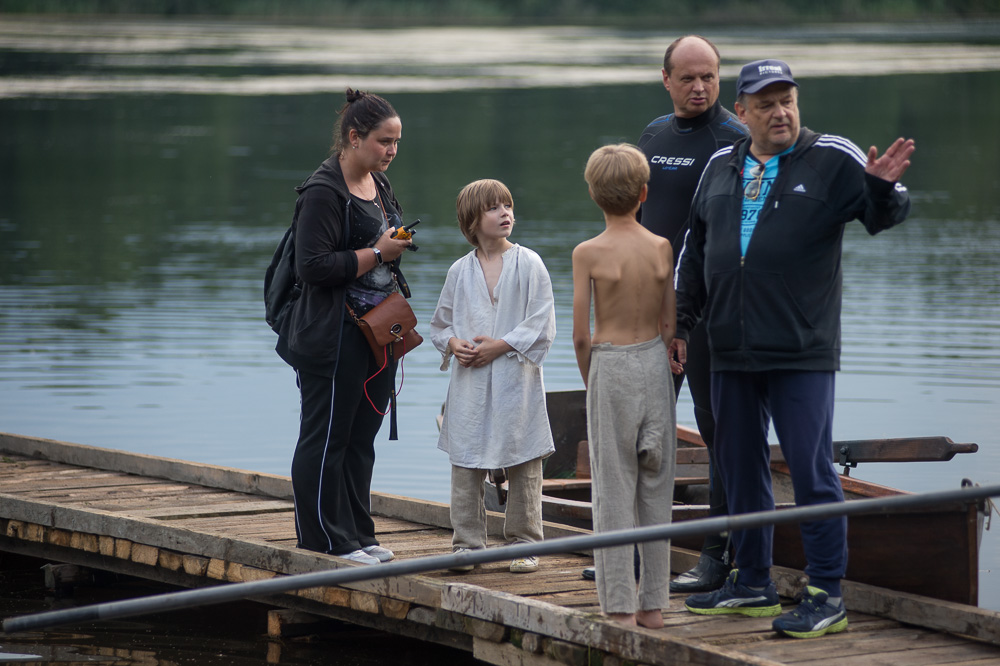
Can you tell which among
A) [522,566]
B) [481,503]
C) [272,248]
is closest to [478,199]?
[481,503]

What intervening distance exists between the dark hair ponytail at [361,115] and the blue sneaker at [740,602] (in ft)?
6.58

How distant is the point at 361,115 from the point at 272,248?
568 inches

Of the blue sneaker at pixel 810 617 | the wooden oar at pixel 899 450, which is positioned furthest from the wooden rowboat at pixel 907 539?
the blue sneaker at pixel 810 617

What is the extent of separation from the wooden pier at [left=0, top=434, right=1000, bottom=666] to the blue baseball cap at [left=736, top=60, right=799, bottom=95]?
5.60ft

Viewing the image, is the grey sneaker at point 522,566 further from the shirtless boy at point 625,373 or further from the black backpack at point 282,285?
the black backpack at point 282,285

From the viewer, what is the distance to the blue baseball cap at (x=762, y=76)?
4.41 metres

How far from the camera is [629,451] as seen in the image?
4.44m

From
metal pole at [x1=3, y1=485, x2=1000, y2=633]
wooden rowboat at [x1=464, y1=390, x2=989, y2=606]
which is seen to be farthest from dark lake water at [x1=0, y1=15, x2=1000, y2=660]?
metal pole at [x1=3, y1=485, x2=1000, y2=633]

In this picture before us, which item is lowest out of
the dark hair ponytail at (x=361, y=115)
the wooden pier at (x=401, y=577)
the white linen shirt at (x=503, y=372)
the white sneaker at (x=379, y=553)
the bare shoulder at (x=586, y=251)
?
the wooden pier at (x=401, y=577)

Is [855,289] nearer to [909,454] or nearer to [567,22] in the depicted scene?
[909,454]

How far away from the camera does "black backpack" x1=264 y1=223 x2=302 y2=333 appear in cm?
537

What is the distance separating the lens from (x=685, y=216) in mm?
5145

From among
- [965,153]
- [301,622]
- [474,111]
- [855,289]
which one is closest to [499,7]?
[474,111]

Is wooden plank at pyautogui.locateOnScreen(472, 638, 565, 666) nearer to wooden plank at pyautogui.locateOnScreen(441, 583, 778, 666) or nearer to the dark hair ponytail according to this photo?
wooden plank at pyautogui.locateOnScreen(441, 583, 778, 666)
